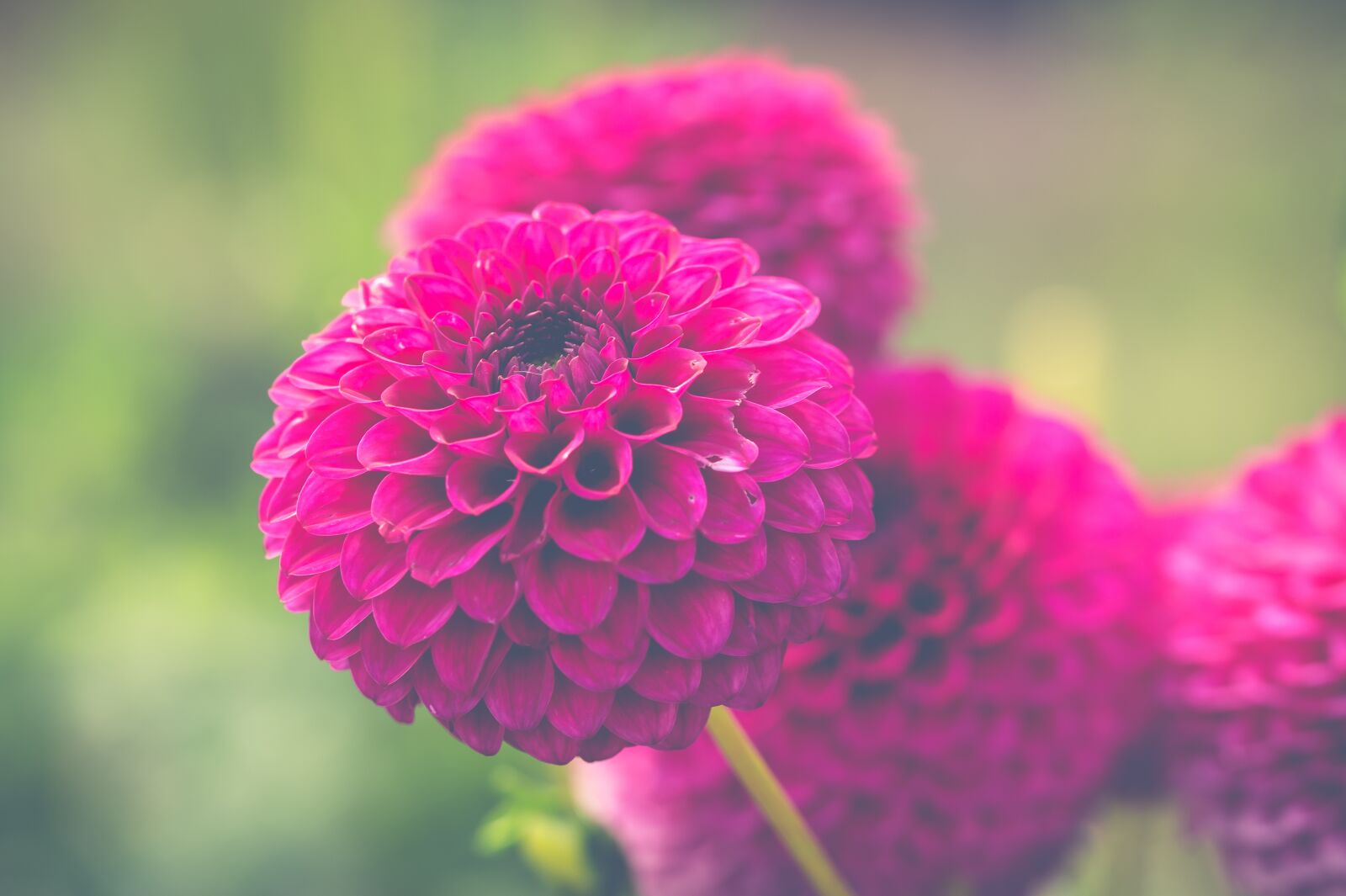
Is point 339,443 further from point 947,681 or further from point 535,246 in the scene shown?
point 947,681

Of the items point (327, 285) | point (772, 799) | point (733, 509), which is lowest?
point (327, 285)

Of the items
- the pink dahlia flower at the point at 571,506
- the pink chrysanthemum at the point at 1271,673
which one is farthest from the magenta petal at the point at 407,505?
the pink chrysanthemum at the point at 1271,673

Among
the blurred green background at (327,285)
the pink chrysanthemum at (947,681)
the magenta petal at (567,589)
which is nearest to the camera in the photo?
the magenta petal at (567,589)

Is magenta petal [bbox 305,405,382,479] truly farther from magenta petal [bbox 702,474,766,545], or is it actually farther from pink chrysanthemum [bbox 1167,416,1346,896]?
pink chrysanthemum [bbox 1167,416,1346,896]

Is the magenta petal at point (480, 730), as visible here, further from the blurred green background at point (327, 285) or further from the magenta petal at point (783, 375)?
the blurred green background at point (327, 285)

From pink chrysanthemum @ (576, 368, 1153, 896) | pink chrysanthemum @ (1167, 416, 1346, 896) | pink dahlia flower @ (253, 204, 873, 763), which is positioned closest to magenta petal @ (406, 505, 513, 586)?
pink dahlia flower @ (253, 204, 873, 763)

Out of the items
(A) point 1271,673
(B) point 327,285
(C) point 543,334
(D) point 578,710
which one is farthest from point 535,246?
(B) point 327,285
